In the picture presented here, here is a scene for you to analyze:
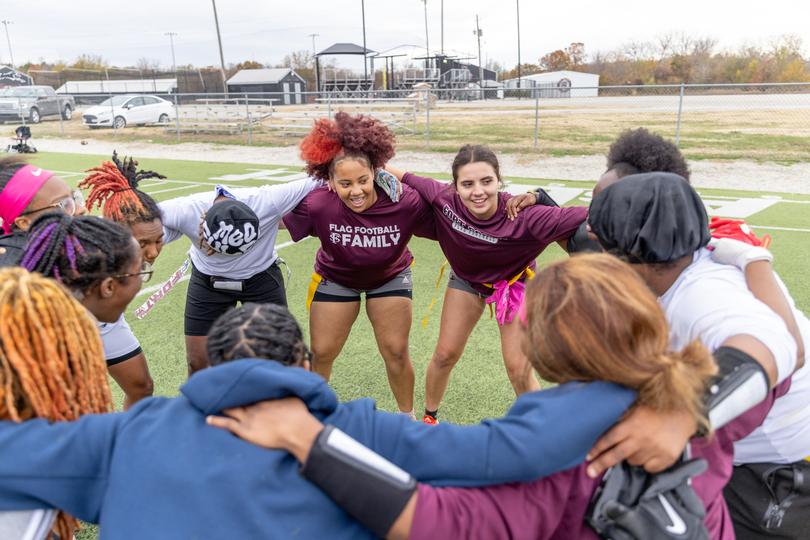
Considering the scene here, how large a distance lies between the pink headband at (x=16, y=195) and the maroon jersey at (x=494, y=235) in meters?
2.25

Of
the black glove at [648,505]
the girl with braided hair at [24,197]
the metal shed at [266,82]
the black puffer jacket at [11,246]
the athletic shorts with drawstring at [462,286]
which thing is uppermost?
the metal shed at [266,82]

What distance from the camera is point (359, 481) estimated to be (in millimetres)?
1340

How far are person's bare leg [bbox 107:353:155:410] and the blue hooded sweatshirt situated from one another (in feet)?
6.35

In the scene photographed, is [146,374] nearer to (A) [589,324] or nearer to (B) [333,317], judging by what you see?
(B) [333,317]

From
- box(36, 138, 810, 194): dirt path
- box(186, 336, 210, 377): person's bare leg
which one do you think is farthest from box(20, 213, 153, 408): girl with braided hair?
box(36, 138, 810, 194): dirt path

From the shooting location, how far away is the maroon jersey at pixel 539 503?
1.38m

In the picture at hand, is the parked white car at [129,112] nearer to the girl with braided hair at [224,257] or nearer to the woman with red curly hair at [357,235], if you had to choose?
the girl with braided hair at [224,257]

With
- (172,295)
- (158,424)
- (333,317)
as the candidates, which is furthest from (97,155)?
(158,424)

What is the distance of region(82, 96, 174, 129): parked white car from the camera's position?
1033 inches

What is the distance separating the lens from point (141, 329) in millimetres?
5762

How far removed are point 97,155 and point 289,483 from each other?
21.1m

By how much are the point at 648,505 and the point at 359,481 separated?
0.68m

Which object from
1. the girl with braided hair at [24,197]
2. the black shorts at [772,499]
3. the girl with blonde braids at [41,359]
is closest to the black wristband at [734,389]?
the black shorts at [772,499]

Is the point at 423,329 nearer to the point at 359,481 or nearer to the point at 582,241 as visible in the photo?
the point at 582,241
